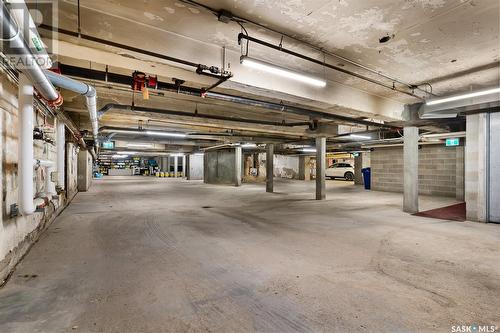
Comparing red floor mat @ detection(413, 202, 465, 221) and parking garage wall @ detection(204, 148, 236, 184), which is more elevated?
parking garage wall @ detection(204, 148, 236, 184)

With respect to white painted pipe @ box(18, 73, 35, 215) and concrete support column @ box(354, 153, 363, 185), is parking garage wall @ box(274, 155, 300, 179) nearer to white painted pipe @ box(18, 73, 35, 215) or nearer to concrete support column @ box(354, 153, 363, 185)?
concrete support column @ box(354, 153, 363, 185)

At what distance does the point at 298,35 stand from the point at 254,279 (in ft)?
9.71

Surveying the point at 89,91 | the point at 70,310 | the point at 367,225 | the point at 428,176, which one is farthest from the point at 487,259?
the point at 428,176

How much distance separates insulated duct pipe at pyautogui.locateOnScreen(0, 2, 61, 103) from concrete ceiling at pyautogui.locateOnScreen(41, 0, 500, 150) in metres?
0.58

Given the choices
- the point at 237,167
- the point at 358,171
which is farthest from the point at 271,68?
the point at 358,171

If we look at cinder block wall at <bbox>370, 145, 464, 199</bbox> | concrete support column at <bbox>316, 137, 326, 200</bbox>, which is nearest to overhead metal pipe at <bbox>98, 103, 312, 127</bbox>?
concrete support column at <bbox>316, 137, 326, 200</bbox>

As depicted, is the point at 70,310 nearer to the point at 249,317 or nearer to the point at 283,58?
the point at 249,317

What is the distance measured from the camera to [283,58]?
3877mm

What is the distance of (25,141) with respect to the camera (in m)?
2.56

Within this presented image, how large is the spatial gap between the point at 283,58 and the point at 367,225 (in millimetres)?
3681

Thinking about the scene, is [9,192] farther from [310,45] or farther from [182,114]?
[310,45]

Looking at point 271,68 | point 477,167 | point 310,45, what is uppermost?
point 310,45

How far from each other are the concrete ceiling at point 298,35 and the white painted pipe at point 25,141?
0.65 metres

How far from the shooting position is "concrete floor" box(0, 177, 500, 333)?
1.96 m
